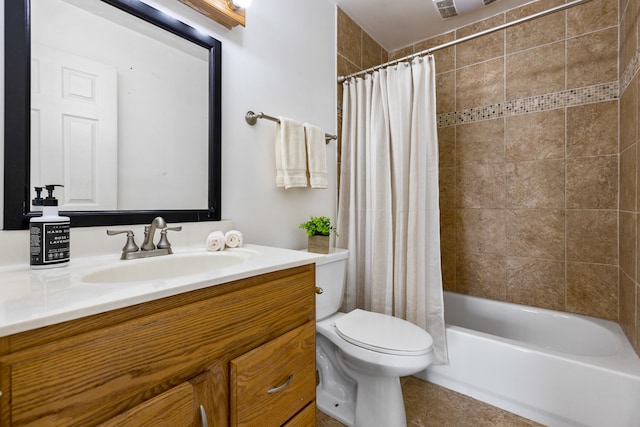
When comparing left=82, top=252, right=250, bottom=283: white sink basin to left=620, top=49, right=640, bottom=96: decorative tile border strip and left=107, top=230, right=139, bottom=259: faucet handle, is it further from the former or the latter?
left=620, top=49, right=640, bottom=96: decorative tile border strip

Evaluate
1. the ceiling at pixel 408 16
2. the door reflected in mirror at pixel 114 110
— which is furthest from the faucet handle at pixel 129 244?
the ceiling at pixel 408 16

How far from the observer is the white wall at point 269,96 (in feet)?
4.61

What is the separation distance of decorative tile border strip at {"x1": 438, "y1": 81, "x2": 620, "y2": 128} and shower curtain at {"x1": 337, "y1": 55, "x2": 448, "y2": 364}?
74cm

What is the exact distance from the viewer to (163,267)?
3.35 feet

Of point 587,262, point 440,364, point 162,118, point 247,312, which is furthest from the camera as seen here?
point 587,262

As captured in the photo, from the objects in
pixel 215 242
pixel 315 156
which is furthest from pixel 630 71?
pixel 215 242

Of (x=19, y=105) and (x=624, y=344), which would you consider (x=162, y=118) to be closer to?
(x=19, y=105)

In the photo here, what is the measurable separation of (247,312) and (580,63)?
7.95 feet

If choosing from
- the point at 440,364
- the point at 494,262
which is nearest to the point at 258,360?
the point at 440,364

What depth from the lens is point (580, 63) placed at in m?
1.88

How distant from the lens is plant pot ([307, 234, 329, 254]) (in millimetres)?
1594

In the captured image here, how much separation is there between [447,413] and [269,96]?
6.03 ft

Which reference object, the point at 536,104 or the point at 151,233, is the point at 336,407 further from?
the point at 536,104

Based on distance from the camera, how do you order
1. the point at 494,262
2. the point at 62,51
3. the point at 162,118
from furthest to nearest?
the point at 494,262 → the point at 162,118 → the point at 62,51
